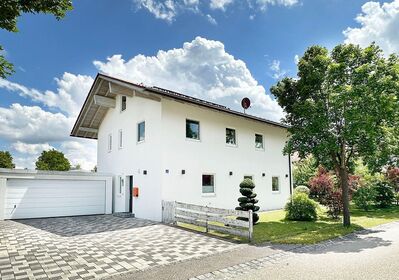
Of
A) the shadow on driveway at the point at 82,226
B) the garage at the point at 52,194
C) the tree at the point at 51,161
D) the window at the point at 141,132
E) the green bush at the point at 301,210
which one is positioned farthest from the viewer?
the tree at the point at 51,161

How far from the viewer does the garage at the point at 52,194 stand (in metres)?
14.7

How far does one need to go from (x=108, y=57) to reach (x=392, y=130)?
50.4ft

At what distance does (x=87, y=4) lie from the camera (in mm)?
13961

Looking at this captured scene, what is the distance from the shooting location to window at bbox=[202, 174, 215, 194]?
50.9 feet

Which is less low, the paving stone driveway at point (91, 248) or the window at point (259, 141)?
the window at point (259, 141)

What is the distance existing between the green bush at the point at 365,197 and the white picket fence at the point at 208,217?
11.1m

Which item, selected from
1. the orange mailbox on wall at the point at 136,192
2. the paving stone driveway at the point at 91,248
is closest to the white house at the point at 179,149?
the orange mailbox on wall at the point at 136,192

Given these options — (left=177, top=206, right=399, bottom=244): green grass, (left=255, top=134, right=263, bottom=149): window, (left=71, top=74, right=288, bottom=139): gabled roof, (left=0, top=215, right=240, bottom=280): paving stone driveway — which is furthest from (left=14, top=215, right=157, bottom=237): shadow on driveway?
(left=255, top=134, right=263, bottom=149): window

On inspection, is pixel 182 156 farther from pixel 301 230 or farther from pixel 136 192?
pixel 301 230

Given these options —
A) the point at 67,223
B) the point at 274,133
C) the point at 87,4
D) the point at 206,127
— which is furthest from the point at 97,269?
the point at 274,133

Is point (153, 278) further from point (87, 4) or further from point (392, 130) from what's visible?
point (87, 4)

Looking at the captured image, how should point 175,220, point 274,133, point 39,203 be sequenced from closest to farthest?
point 175,220 < point 39,203 < point 274,133

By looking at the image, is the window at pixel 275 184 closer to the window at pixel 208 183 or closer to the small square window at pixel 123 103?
the window at pixel 208 183

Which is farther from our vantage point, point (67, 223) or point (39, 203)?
point (39, 203)
